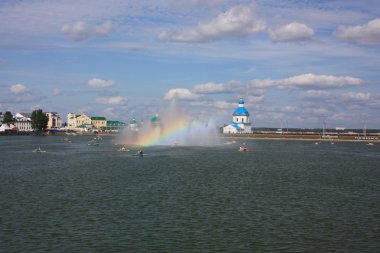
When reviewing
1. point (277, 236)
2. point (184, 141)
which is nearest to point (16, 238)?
point (277, 236)

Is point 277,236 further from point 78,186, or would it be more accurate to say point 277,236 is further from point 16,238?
point 78,186

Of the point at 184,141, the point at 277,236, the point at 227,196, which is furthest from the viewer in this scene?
the point at 184,141

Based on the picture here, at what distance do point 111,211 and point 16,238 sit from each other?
10.1m

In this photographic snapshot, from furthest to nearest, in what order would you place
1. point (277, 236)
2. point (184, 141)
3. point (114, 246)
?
point (184, 141), point (277, 236), point (114, 246)

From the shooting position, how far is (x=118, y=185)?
55.5 m

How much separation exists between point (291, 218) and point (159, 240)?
39.7ft

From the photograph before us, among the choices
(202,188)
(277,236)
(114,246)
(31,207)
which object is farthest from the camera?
(202,188)

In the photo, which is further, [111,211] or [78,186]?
[78,186]

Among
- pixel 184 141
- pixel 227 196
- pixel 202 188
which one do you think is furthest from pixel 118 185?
pixel 184 141

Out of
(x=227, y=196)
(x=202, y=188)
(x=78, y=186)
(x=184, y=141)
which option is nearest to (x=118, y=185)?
(x=78, y=186)

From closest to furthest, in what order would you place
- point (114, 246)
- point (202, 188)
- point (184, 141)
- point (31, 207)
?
point (114, 246) < point (31, 207) < point (202, 188) < point (184, 141)

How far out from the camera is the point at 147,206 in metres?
40.8

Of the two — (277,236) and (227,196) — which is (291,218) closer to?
(277,236)

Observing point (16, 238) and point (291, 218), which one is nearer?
point (16, 238)
